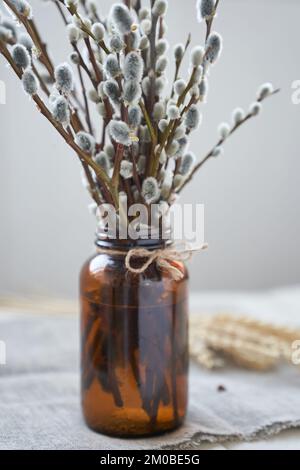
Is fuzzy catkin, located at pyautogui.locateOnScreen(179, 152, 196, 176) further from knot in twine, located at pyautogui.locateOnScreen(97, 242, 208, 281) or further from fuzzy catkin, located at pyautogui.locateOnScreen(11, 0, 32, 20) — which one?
fuzzy catkin, located at pyautogui.locateOnScreen(11, 0, 32, 20)

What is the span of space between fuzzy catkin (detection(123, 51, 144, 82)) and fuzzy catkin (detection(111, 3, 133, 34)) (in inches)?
1.1

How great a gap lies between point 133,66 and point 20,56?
0.10m

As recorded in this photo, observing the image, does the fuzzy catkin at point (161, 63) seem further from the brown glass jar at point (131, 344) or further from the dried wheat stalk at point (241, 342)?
the dried wheat stalk at point (241, 342)

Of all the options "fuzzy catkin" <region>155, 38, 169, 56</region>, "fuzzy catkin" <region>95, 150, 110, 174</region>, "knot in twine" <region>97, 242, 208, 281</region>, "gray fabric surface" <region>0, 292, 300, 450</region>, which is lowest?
"gray fabric surface" <region>0, 292, 300, 450</region>

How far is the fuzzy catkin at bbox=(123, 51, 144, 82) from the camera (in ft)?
1.95

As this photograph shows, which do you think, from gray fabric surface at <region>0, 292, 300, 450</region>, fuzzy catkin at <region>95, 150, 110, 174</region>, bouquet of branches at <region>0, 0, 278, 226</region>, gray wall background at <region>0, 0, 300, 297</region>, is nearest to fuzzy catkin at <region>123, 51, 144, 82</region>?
bouquet of branches at <region>0, 0, 278, 226</region>

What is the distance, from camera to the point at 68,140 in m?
0.62

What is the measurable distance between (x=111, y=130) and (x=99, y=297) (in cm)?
19

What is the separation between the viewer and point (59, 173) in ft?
5.35

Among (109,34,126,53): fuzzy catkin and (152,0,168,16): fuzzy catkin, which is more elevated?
(152,0,168,16): fuzzy catkin

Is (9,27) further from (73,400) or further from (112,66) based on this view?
(73,400)

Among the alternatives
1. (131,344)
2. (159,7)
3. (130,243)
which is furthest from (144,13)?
(131,344)

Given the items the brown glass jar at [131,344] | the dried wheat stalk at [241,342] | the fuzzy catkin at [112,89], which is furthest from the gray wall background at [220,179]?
the fuzzy catkin at [112,89]

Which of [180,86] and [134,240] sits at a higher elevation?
[180,86]
